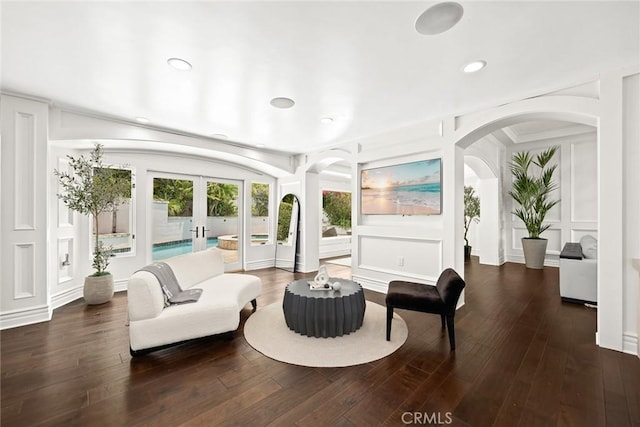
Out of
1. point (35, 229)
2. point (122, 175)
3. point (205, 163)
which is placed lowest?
point (35, 229)

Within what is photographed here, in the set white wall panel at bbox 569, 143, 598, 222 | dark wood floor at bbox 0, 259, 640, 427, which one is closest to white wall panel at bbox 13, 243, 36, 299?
dark wood floor at bbox 0, 259, 640, 427

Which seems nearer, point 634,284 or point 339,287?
point 634,284

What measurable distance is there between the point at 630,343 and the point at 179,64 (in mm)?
4955

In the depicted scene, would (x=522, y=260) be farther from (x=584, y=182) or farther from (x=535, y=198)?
(x=584, y=182)

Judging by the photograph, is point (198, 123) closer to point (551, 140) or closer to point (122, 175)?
point (122, 175)

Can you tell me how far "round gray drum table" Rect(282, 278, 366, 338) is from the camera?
2733 mm

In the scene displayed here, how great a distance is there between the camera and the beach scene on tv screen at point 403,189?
3.91 metres

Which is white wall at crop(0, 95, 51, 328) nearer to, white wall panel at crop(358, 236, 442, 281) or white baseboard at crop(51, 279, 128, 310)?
white baseboard at crop(51, 279, 128, 310)

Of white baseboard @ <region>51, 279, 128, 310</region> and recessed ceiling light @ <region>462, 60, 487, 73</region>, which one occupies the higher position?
recessed ceiling light @ <region>462, 60, 487, 73</region>

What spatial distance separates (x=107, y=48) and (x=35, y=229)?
2.53m

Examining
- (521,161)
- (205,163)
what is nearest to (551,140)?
(521,161)

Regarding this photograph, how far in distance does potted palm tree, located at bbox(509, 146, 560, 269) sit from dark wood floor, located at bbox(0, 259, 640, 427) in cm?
359

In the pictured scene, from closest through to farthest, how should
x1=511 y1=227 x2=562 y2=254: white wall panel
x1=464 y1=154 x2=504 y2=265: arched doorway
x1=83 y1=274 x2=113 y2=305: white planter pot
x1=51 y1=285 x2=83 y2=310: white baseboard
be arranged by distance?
x1=51 y1=285 x2=83 y2=310: white baseboard
x1=83 y1=274 x2=113 y2=305: white planter pot
x1=511 y1=227 x2=562 y2=254: white wall panel
x1=464 y1=154 x2=504 y2=265: arched doorway

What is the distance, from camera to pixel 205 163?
559cm
